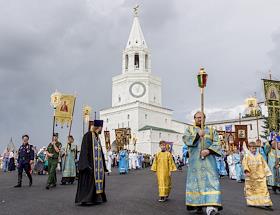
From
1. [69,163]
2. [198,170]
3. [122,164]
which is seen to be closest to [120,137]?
[122,164]

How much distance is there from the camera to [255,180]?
8844mm

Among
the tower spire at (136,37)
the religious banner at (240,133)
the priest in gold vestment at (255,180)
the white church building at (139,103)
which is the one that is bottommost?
the priest in gold vestment at (255,180)

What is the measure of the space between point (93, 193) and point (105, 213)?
148 cm

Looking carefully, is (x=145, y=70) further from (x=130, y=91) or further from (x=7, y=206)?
(x=7, y=206)

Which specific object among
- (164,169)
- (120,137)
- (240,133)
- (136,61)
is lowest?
(164,169)

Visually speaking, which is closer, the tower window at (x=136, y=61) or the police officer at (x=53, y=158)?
the police officer at (x=53, y=158)

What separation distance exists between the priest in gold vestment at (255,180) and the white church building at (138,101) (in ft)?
197

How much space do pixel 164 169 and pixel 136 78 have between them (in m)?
67.4

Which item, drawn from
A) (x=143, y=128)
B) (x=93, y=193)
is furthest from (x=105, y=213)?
(x=143, y=128)

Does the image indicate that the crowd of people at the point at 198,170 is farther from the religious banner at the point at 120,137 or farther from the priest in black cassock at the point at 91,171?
the religious banner at the point at 120,137

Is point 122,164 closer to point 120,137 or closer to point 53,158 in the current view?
point 120,137

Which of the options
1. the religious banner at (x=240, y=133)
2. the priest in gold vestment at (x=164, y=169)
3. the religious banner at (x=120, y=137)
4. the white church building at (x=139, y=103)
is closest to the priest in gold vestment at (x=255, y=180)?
the priest in gold vestment at (x=164, y=169)

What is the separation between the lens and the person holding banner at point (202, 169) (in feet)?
21.8

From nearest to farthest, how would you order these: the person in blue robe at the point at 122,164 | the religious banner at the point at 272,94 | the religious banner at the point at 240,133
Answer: the religious banner at the point at 272,94 → the religious banner at the point at 240,133 → the person in blue robe at the point at 122,164
